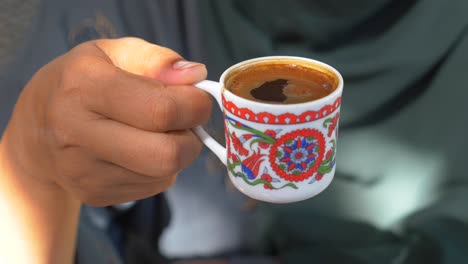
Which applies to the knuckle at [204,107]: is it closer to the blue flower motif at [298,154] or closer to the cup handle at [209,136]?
the cup handle at [209,136]

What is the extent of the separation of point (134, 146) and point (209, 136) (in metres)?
0.13

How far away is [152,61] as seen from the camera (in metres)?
0.81

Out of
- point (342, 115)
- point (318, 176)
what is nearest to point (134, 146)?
point (318, 176)

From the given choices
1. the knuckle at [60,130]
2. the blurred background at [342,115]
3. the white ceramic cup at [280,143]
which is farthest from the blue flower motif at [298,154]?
the blurred background at [342,115]

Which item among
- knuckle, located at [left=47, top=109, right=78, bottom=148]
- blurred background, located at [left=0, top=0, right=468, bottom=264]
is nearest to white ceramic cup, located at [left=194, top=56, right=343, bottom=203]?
knuckle, located at [left=47, top=109, right=78, bottom=148]

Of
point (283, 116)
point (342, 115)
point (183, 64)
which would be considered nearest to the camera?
point (283, 116)

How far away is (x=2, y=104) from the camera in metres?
1.12

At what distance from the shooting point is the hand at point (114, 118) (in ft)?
2.43

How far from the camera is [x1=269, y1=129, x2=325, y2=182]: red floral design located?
2.27 feet

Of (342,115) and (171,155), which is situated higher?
(171,155)

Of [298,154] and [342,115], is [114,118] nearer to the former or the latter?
[298,154]

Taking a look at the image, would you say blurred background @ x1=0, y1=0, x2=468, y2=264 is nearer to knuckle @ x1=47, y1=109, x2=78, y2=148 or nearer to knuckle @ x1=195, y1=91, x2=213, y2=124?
knuckle @ x1=47, y1=109, x2=78, y2=148

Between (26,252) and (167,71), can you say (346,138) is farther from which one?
(26,252)

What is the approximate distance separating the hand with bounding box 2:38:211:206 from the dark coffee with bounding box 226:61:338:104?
64 mm
